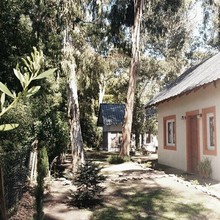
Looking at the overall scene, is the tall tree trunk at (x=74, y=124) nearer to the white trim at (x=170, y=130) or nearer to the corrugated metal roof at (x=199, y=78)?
the corrugated metal roof at (x=199, y=78)

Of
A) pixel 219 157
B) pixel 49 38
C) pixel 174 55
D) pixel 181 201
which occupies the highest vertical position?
pixel 174 55

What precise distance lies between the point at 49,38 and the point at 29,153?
11.7 feet

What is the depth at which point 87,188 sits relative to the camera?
9094 mm

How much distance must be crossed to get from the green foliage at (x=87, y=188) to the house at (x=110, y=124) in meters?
25.6

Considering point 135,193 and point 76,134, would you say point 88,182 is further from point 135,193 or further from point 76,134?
point 76,134

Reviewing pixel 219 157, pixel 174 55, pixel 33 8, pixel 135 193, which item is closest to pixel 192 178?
pixel 219 157

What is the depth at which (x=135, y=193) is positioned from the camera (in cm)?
1028

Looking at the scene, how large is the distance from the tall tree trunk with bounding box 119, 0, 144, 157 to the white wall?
189 centimetres

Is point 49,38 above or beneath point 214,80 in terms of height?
above

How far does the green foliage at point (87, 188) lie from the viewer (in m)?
8.88

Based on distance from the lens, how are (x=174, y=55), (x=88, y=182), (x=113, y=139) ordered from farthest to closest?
(x=174, y=55) < (x=113, y=139) < (x=88, y=182)

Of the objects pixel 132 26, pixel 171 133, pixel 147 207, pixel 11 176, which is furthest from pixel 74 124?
pixel 132 26

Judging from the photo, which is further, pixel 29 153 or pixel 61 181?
pixel 61 181

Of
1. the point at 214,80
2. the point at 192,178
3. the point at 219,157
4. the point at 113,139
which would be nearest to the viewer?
the point at 214,80
